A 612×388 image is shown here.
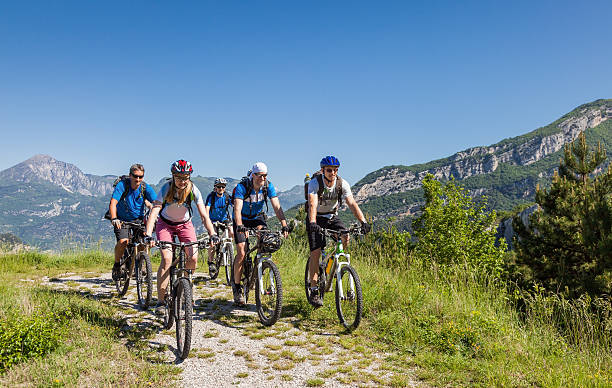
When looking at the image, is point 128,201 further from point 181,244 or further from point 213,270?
point 213,270

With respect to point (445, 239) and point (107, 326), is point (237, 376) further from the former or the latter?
point (445, 239)

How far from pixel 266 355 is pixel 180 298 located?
144 centimetres

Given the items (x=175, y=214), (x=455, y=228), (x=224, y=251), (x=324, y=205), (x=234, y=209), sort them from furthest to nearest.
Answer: (x=455, y=228) → (x=224, y=251) → (x=234, y=209) → (x=324, y=205) → (x=175, y=214)

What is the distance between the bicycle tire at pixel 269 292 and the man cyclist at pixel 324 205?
71 cm

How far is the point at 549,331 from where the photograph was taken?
5.70 meters

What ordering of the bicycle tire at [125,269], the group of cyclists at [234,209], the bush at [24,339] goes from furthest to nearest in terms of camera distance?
the bicycle tire at [125,269] → the group of cyclists at [234,209] → the bush at [24,339]

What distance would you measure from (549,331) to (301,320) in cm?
387

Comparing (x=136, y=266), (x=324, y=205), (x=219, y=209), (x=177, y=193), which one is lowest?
(x=136, y=266)

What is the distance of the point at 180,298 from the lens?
5.45m

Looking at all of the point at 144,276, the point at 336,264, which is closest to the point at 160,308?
the point at 144,276

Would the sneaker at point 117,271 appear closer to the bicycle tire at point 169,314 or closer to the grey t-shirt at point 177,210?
the bicycle tire at point 169,314

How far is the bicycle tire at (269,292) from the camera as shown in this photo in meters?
6.36

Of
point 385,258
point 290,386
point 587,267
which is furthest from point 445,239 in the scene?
point 290,386

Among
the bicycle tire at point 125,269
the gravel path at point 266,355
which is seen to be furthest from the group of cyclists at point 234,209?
the gravel path at point 266,355
